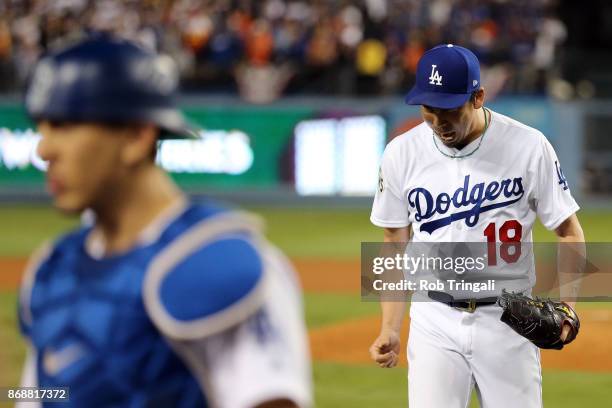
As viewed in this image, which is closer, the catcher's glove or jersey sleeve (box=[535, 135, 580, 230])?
the catcher's glove

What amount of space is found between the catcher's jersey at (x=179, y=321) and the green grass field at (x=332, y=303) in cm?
400

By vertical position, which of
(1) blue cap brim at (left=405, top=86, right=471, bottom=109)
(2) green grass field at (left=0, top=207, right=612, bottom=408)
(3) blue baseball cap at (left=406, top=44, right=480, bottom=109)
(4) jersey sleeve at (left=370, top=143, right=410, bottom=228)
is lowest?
(2) green grass field at (left=0, top=207, right=612, bottom=408)

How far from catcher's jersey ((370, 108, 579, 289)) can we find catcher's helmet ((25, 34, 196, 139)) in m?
2.37

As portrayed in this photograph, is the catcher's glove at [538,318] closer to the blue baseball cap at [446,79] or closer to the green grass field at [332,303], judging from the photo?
the blue baseball cap at [446,79]

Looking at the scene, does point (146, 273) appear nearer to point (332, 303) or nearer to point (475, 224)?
point (475, 224)

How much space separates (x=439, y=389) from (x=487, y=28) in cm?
1964

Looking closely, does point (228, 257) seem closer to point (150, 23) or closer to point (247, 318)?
point (247, 318)

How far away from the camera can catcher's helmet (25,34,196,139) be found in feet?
6.73

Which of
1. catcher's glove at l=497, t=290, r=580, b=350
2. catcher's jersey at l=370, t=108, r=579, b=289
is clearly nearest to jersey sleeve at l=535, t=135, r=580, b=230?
catcher's jersey at l=370, t=108, r=579, b=289

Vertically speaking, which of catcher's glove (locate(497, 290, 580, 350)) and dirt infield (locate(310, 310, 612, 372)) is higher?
catcher's glove (locate(497, 290, 580, 350))

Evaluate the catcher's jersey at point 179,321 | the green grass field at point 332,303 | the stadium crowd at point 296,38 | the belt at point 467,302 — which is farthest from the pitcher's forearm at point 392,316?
the stadium crowd at point 296,38

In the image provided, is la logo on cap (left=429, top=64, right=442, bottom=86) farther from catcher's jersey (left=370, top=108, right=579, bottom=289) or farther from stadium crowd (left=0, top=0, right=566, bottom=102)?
stadium crowd (left=0, top=0, right=566, bottom=102)

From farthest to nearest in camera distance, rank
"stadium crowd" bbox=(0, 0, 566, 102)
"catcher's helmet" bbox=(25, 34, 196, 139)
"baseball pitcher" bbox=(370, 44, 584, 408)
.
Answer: "stadium crowd" bbox=(0, 0, 566, 102) → "baseball pitcher" bbox=(370, 44, 584, 408) → "catcher's helmet" bbox=(25, 34, 196, 139)

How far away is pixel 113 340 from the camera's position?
82.0 inches
